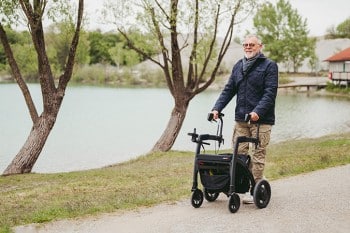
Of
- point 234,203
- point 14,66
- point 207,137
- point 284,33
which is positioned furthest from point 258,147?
point 284,33

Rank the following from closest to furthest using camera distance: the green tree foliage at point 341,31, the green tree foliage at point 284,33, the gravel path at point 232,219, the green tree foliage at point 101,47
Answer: the gravel path at point 232,219, the green tree foliage at point 284,33, the green tree foliage at point 101,47, the green tree foliage at point 341,31

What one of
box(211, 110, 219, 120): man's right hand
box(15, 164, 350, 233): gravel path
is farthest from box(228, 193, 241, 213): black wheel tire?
box(211, 110, 219, 120): man's right hand

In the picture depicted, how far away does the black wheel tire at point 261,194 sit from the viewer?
7355 millimetres

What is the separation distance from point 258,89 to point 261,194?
146cm

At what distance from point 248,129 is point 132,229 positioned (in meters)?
2.31

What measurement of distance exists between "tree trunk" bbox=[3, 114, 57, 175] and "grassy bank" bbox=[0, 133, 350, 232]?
0.73 m

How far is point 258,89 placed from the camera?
295 inches

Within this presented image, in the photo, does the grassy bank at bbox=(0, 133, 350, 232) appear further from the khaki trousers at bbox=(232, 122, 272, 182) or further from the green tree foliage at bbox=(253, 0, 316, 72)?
the green tree foliage at bbox=(253, 0, 316, 72)

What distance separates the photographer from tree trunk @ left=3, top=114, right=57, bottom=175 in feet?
51.9

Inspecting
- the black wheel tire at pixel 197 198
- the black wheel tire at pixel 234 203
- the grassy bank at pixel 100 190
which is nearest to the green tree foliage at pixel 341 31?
the grassy bank at pixel 100 190

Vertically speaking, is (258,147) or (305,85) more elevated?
(258,147)

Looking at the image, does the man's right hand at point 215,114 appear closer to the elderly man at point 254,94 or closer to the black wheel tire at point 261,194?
the elderly man at point 254,94

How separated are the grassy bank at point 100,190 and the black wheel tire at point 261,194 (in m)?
1.35

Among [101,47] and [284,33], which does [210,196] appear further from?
[101,47]
